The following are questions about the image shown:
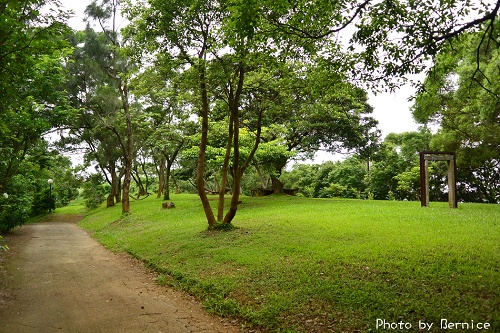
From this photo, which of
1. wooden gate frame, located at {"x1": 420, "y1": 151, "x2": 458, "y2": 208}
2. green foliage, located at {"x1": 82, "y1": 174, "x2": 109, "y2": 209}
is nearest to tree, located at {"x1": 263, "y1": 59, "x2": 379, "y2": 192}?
wooden gate frame, located at {"x1": 420, "y1": 151, "x2": 458, "y2": 208}

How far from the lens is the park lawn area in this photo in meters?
4.59

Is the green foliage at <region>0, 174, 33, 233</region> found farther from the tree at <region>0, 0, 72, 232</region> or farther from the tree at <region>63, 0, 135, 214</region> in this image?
Answer: the tree at <region>63, 0, 135, 214</region>

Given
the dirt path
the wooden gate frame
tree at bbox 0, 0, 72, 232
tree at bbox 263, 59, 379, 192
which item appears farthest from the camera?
tree at bbox 263, 59, 379, 192

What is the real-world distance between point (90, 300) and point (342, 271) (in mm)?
4476

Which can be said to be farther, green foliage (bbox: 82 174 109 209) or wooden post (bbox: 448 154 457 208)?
green foliage (bbox: 82 174 109 209)

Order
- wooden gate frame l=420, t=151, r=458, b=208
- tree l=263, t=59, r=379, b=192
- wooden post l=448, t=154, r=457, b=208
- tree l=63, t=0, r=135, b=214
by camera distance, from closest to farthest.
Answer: wooden post l=448, t=154, r=457, b=208, wooden gate frame l=420, t=151, r=458, b=208, tree l=63, t=0, r=135, b=214, tree l=263, t=59, r=379, b=192

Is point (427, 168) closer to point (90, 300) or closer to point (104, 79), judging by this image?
point (90, 300)

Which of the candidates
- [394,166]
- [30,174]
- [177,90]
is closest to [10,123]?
[177,90]

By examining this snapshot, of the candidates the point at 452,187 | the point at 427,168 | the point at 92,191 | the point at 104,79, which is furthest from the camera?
the point at 92,191

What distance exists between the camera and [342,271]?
19.5 feet

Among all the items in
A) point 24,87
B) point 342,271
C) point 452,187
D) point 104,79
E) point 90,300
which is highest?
point 104,79

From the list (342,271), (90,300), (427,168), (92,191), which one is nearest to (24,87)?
(90,300)

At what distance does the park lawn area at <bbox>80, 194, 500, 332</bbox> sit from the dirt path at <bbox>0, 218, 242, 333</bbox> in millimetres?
470

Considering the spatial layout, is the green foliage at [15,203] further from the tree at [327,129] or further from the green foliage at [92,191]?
the green foliage at [92,191]
